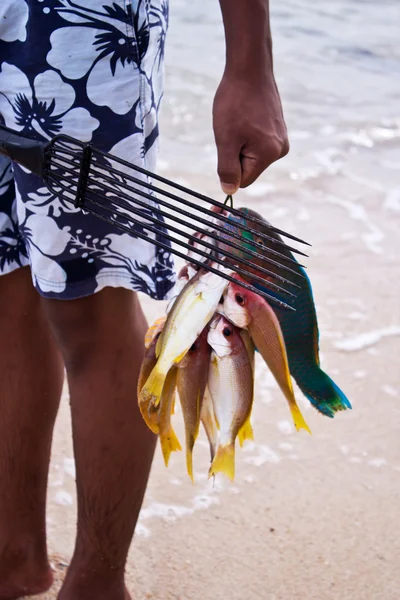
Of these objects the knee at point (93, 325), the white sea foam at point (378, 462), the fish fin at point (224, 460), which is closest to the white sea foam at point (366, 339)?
the white sea foam at point (378, 462)

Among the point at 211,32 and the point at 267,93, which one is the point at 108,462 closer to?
the point at 267,93

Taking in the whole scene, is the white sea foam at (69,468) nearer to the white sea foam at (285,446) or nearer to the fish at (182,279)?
the white sea foam at (285,446)

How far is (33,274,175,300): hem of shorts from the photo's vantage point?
4.95ft

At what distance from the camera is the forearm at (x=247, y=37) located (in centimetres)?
134

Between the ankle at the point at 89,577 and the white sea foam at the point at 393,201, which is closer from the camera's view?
the ankle at the point at 89,577

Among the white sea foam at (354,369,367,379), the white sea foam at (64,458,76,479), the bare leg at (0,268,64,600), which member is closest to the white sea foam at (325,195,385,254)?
the white sea foam at (354,369,367,379)

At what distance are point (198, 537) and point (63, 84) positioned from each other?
1.20 meters

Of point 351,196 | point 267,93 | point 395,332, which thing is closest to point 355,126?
point 351,196

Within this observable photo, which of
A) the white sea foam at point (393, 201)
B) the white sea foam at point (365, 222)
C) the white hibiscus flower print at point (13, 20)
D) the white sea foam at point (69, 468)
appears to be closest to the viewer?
the white hibiscus flower print at point (13, 20)

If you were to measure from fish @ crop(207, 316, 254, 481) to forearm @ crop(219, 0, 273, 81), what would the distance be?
1.32 feet

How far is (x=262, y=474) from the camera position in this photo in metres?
2.32

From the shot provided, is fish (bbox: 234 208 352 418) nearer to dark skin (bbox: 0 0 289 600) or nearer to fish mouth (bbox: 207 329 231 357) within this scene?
fish mouth (bbox: 207 329 231 357)

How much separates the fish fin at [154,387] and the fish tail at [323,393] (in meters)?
0.27

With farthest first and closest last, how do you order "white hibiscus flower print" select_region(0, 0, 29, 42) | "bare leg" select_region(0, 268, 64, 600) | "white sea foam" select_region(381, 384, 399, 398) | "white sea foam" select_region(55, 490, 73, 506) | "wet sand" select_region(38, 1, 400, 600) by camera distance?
1. "white sea foam" select_region(381, 384, 399, 398)
2. "white sea foam" select_region(55, 490, 73, 506)
3. "wet sand" select_region(38, 1, 400, 600)
4. "bare leg" select_region(0, 268, 64, 600)
5. "white hibiscus flower print" select_region(0, 0, 29, 42)
